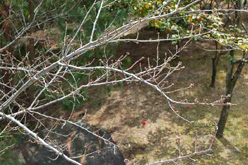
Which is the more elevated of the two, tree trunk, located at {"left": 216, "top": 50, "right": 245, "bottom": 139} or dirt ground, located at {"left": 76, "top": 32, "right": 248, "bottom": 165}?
tree trunk, located at {"left": 216, "top": 50, "right": 245, "bottom": 139}

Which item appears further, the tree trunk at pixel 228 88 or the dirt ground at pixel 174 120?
the dirt ground at pixel 174 120

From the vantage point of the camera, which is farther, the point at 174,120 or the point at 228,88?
the point at 174,120

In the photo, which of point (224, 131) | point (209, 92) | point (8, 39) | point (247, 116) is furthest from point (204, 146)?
point (8, 39)

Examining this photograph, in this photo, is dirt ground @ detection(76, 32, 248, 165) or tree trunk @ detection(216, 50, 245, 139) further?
dirt ground @ detection(76, 32, 248, 165)

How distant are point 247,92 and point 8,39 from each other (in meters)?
6.39

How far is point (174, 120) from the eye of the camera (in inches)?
286

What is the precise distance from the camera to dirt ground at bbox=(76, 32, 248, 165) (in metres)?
6.25

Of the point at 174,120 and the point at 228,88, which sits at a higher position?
the point at 228,88

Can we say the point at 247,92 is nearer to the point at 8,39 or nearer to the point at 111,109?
the point at 111,109

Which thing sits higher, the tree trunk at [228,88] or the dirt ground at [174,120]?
the tree trunk at [228,88]

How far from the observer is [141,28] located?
39.7 feet

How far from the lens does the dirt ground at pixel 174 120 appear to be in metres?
6.25

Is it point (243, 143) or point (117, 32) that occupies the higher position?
point (117, 32)

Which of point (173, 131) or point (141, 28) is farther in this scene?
point (141, 28)
